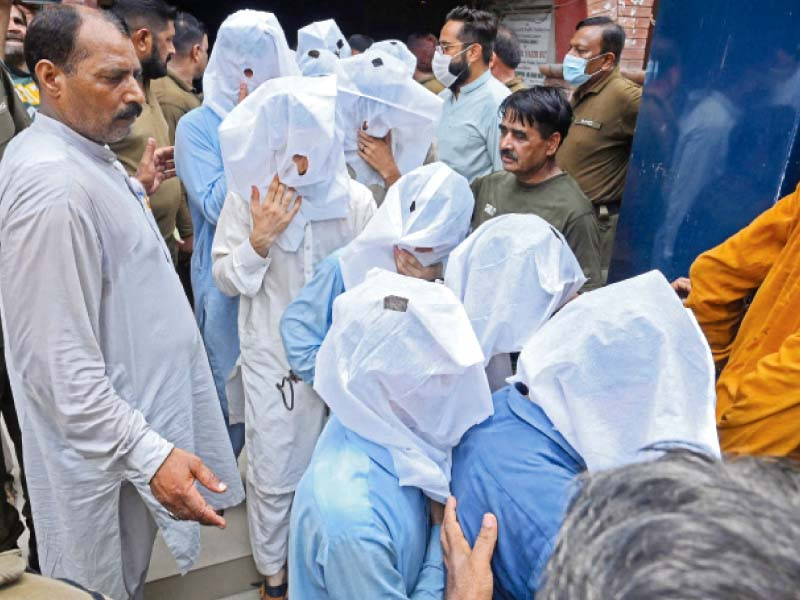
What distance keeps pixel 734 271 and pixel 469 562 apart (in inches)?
51.2

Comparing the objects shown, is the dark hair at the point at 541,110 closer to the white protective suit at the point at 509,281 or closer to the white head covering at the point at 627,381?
the white protective suit at the point at 509,281

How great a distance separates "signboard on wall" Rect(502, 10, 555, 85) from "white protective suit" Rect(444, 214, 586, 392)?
5401 millimetres

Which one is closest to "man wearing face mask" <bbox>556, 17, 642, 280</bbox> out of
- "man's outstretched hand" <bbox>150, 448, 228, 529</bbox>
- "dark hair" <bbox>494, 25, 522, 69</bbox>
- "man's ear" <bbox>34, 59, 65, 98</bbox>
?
"dark hair" <bbox>494, 25, 522, 69</bbox>

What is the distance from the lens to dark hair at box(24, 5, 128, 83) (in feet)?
5.15

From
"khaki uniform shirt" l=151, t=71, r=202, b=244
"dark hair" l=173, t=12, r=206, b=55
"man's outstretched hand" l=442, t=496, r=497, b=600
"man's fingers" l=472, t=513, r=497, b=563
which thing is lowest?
"man's outstretched hand" l=442, t=496, r=497, b=600

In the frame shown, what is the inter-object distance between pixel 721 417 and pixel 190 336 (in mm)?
1442

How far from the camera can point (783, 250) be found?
1825 millimetres

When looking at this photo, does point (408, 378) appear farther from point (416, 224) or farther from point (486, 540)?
point (416, 224)

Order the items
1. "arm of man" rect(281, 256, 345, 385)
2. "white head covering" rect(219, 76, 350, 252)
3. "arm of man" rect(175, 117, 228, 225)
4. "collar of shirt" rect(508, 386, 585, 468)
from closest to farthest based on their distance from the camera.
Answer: "collar of shirt" rect(508, 386, 585, 468) → "arm of man" rect(281, 256, 345, 385) → "white head covering" rect(219, 76, 350, 252) → "arm of man" rect(175, 117, 228, 225)

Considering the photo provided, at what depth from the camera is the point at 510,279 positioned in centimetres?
188

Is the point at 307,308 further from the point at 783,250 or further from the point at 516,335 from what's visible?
the point at 783,250

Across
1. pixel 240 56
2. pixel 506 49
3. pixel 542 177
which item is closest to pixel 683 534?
pixel 542 177

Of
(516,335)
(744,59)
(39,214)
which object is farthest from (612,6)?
(39,214)

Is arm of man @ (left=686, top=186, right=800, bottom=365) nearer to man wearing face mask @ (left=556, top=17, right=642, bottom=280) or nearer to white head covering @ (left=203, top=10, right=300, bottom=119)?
man wearing face mask @ (left=556, top=17, right=642, bottom=280)
